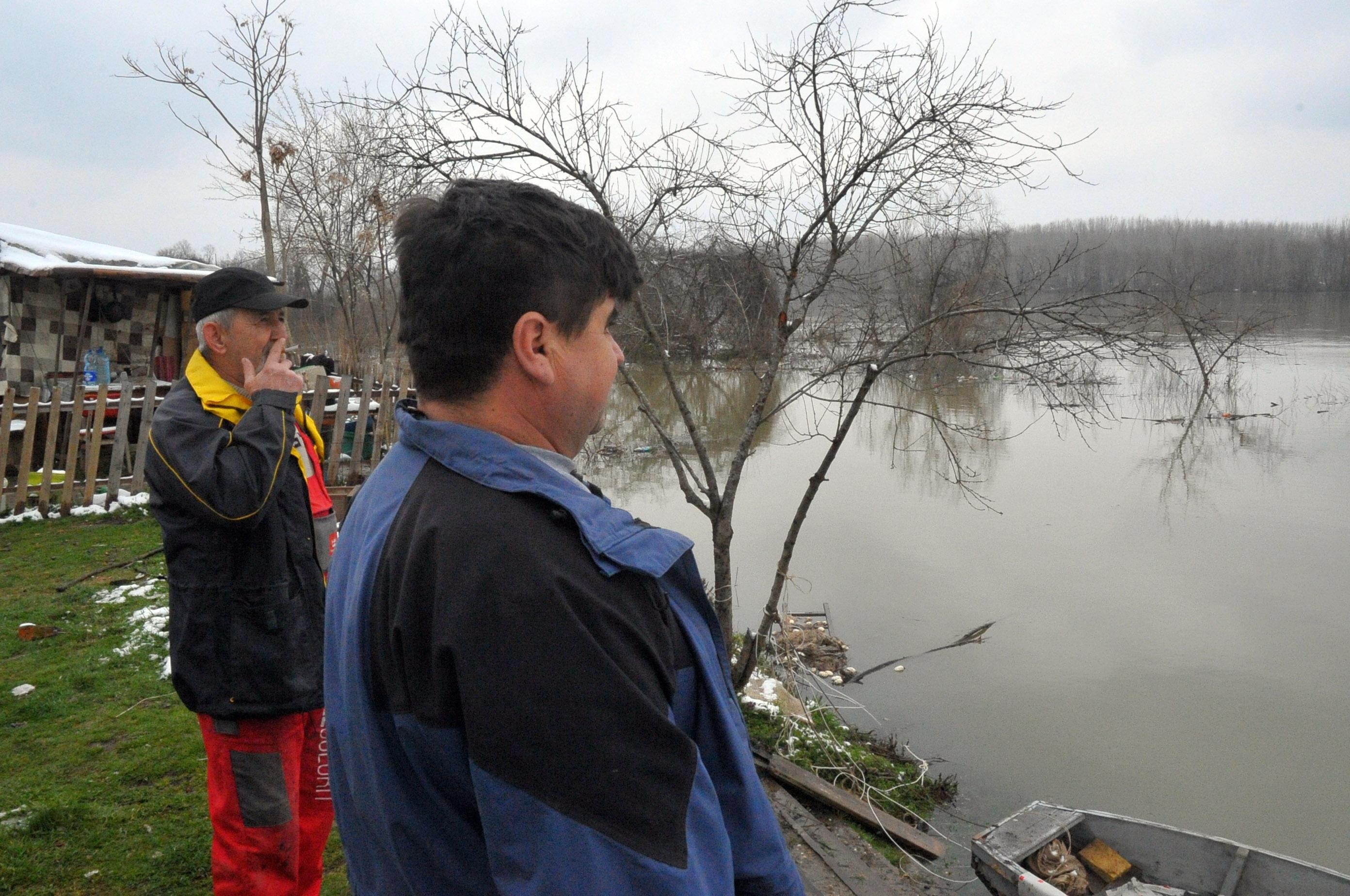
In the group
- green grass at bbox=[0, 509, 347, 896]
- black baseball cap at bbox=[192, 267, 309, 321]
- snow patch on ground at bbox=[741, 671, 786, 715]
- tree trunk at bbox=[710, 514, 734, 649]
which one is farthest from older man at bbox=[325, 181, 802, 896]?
snow patch on ground at bbox=[741, 671, 786, 715]

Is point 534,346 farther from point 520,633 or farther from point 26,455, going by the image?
point 26,455

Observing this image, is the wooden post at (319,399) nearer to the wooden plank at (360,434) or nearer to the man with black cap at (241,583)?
the wooden plank at (360,434)

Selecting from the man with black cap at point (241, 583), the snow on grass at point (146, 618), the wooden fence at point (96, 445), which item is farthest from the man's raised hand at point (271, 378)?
the wooden fence at point (96, 445)

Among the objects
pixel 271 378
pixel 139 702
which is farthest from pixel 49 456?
pixel 271 378

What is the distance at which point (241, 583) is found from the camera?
7.89 feet

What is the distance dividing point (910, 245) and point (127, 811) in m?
5.00

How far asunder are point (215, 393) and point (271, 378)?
0.51ft

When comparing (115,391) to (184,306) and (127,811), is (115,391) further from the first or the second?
(127,811)

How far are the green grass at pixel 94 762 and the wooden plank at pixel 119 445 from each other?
234 centimetres

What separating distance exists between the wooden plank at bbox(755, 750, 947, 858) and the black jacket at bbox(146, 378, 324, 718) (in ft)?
10.3

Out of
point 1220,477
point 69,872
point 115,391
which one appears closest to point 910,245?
point 69,872

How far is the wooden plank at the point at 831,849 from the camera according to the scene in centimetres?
399

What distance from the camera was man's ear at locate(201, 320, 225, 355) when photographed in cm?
255

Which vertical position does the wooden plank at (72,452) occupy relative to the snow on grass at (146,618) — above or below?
above
